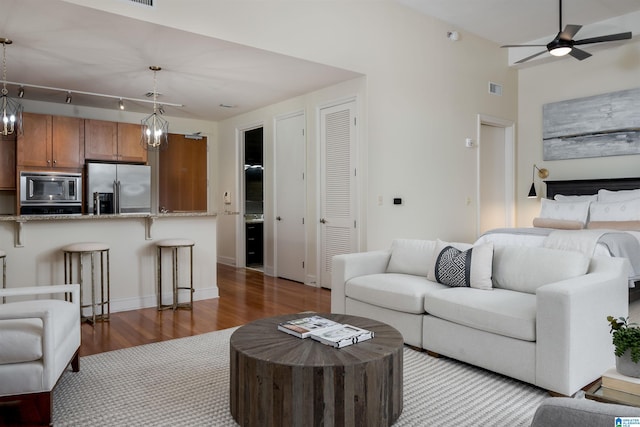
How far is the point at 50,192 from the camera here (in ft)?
20.0

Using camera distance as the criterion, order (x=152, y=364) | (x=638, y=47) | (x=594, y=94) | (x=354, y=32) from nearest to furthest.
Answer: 1. (x=152, y=364)
2. (x=354, y=32)
3. (x=638, y=47)
4. (x=594, y=94)

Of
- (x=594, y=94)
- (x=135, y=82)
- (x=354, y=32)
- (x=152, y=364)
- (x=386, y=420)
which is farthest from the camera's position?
(x=594, y=94)

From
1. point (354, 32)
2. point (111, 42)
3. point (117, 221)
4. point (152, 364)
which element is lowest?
point (152, 364)

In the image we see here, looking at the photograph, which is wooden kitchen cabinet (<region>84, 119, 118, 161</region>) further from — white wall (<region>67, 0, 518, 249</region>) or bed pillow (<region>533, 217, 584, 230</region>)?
bed pillow (<region>533, 217, 584, 230</region>)

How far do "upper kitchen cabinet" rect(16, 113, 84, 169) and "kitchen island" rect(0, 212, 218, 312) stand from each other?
2.42m

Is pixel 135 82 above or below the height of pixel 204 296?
above

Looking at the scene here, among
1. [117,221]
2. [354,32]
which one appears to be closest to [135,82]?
[117,221]

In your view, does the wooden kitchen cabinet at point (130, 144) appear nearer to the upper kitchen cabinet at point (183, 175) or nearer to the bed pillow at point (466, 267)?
the upper kitchen cabinet at point (183, 175)

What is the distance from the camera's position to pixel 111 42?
13.2ft

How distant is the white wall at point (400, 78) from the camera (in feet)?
13.5

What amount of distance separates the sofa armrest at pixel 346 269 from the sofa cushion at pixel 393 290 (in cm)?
7

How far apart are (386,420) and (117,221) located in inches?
140

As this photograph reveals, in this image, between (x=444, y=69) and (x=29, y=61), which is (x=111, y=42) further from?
(x=444, y=69)

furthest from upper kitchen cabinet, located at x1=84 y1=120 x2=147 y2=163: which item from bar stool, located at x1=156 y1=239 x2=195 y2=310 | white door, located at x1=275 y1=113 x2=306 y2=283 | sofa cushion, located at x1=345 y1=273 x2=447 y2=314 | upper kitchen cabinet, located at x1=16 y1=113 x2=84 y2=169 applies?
sofa cushion, located at x1=345 y1=273 x2=447 y2=314
